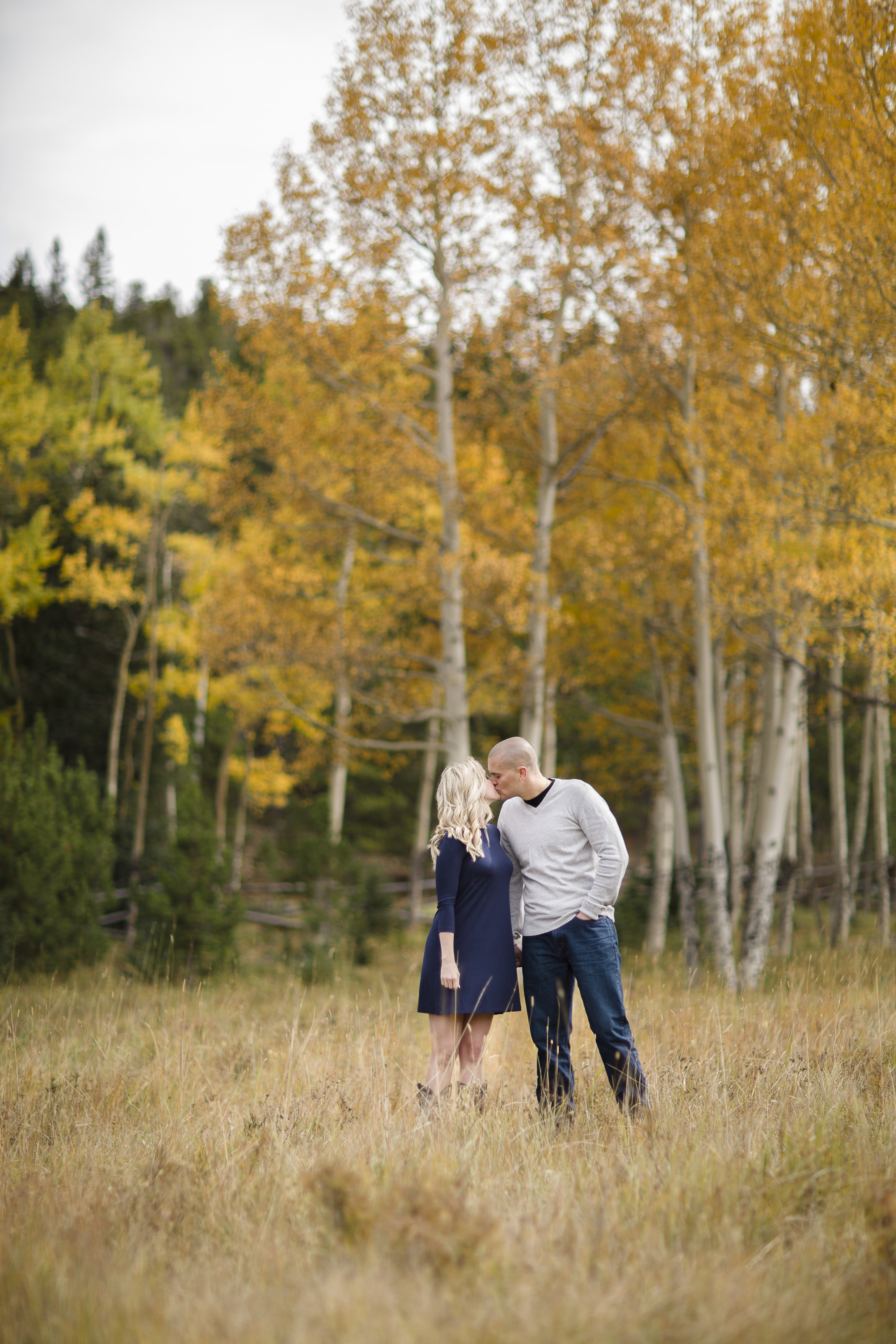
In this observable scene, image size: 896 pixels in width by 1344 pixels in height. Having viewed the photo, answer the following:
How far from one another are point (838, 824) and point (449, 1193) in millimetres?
10468

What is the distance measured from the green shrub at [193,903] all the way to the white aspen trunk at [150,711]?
12.3ft

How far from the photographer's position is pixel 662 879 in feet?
41.1

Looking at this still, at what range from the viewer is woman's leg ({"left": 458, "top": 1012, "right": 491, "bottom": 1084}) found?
11.9 feet

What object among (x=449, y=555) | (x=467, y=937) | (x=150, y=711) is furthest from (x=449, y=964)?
(x=150, y=711)

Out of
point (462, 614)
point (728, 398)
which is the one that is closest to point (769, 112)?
point (728, 398)

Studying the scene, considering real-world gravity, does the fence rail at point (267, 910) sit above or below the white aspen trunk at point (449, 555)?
below

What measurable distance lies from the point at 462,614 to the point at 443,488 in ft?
5.00

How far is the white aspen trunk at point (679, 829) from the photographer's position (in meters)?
9.16

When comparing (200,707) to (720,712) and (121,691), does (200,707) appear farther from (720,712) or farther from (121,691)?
Result: (720,712)

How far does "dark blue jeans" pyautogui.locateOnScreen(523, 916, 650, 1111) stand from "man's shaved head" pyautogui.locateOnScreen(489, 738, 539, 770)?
0.64 m

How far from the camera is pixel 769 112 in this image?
596 cm

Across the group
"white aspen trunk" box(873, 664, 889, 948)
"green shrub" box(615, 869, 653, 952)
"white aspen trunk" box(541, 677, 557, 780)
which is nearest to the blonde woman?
"white aspen trunk" box(541, 677, 557, 780)

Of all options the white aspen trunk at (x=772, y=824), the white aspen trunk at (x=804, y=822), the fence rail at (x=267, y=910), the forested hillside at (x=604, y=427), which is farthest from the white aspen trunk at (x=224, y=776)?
the white aspen trunk at (x=772, y=824)

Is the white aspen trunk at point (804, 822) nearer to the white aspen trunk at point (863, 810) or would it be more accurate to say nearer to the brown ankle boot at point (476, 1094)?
the white aspen trunk at point (863, 810)
